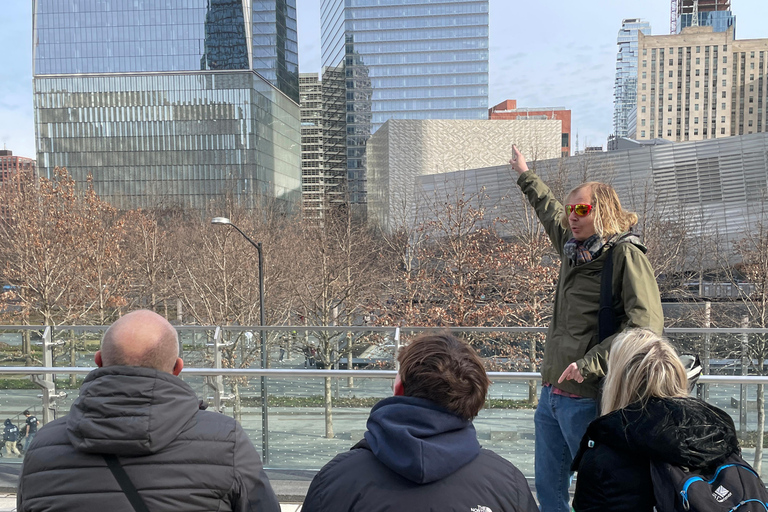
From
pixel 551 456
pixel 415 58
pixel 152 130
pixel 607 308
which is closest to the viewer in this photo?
pixel 607 308

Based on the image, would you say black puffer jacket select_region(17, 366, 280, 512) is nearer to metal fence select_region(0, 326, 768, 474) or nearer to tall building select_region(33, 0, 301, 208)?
metal fence select_region(0, 326, 768, 474)

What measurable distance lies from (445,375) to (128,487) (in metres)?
0.96

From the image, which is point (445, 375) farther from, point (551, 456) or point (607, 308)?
point (551, 456)

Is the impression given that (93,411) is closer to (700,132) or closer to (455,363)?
(455,363)

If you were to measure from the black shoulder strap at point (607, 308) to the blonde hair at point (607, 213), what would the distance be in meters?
0.14

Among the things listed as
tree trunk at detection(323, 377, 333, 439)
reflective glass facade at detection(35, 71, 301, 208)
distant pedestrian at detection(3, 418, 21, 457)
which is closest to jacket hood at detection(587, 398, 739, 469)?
tree trunk at detection(323, 377, 333, 439)

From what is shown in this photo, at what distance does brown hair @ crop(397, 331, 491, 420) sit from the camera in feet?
5.53

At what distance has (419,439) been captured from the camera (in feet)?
5.18

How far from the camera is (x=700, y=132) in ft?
469

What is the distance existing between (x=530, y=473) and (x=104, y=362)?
→ 9.71 feet

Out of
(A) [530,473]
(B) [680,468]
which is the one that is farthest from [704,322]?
(B) [680,468]

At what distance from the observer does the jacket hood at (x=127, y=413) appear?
67.1 inches

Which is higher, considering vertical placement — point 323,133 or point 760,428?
point 323,133

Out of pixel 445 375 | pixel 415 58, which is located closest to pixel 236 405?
pixel 445 375
